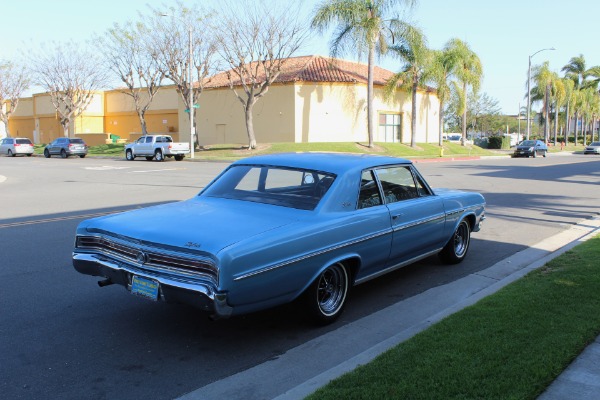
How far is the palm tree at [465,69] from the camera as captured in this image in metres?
44.5

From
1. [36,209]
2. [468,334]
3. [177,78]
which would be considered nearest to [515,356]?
[468,334]

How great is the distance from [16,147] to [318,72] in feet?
81.3

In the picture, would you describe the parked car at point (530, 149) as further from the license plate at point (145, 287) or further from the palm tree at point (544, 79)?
A: the license plate at point (145, 287)

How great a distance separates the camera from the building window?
148 feet

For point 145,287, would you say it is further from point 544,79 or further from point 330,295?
point 544,79

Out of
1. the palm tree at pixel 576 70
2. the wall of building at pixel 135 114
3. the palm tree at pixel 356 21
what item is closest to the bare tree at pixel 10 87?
the wall of building at pixel 135 114

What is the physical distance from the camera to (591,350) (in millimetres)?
4102

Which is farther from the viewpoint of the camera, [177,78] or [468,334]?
[177,78]

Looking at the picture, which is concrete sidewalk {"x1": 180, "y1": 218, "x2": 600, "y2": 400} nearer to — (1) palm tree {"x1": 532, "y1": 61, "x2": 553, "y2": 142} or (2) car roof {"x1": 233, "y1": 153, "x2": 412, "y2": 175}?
(2) car roof {"x1": 233, "y1": 153, "x2": 412, "y2": 175}

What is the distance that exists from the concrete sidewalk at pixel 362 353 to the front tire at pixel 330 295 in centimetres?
17

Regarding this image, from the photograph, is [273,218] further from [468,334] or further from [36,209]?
[36,209]

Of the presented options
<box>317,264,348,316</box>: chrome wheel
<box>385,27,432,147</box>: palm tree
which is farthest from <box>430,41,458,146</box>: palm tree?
<box>317,264,348,316</box>: chrome wheel

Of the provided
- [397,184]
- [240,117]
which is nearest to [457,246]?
[397,184]

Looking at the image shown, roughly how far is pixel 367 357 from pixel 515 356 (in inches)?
41.9
